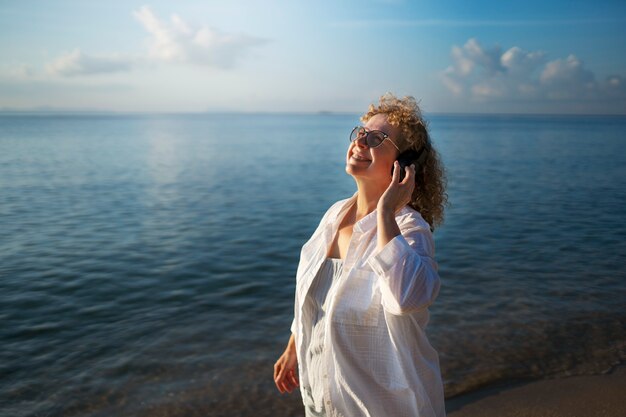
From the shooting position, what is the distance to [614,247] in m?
11.0

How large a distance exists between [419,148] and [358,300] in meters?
0.79

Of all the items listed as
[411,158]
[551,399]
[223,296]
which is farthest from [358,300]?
[223,296]

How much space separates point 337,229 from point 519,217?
12769mm

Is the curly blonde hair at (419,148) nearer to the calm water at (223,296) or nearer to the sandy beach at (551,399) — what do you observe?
the sandy beach at (551,399)

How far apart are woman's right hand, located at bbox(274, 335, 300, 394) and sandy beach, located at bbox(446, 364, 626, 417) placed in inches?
87.6

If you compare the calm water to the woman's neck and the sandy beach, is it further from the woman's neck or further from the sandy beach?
the woman's neck

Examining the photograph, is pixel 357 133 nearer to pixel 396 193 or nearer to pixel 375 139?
pixel 375 139

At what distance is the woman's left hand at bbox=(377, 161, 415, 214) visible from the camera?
2.35 meters

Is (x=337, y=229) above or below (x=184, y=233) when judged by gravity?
above

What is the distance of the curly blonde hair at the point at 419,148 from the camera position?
2.70m

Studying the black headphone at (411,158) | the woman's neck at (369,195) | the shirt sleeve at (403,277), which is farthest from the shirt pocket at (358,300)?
the black headphone at (411,158)

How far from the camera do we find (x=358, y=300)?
2.41 m

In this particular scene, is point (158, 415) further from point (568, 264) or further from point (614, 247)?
point (614, 247)

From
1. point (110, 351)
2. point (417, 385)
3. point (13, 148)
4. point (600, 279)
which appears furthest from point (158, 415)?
point (13, 148)
